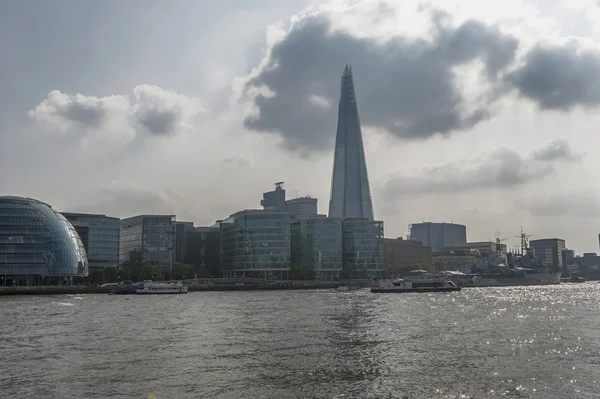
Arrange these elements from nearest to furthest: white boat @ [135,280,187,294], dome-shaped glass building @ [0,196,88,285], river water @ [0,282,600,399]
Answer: river water @ [0,282,600,399] < white boat @ [135,280,187,294] < dome-shaped glass building @ [0,196,88,285]

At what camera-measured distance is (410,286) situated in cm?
16825

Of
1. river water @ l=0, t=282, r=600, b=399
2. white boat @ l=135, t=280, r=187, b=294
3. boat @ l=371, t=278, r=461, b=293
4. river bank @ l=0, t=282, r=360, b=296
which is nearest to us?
river water @ l=0, t=282, r=600, b=399

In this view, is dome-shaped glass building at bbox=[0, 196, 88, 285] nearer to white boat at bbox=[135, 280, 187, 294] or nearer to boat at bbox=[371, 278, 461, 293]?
white boat at bbox=[135, 280, 187, 294]

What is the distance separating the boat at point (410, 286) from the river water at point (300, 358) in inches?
3653

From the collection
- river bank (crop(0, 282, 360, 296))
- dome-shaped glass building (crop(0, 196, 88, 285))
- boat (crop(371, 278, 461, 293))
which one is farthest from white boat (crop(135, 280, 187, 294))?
boat (crop(371, 278, 461, 293))

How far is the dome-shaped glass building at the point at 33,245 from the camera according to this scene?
16725cm

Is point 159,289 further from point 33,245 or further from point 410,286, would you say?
point 410,286

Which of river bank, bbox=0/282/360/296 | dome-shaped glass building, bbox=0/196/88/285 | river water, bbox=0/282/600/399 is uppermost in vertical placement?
dome-shaped glass building, bbox=0/196/88/285

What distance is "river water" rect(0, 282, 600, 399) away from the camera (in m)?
33.4

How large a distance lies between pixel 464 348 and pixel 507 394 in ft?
52.0

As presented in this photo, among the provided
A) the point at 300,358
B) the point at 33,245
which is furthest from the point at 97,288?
the point at 300,358

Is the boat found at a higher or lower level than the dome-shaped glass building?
lower

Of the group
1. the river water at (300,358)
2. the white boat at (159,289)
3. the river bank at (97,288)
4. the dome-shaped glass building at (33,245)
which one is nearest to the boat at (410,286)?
the river bank at (97,288)

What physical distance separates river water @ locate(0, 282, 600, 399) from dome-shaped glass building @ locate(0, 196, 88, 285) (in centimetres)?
10658
